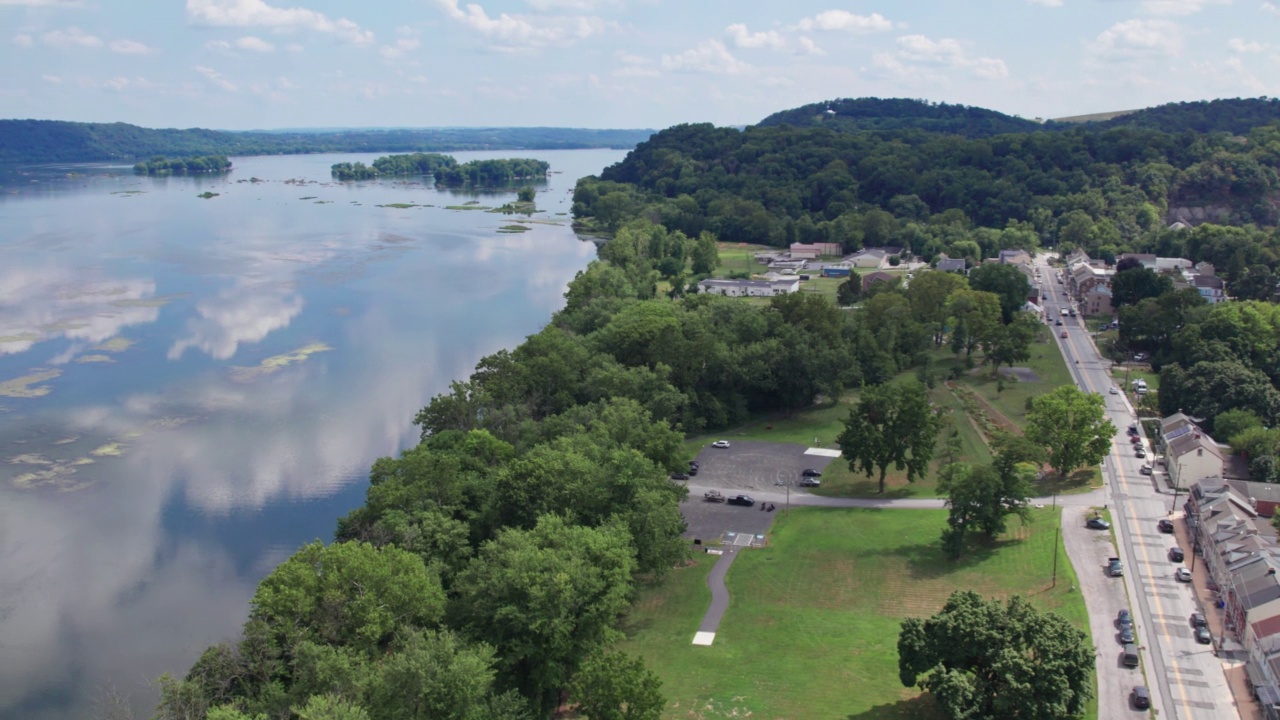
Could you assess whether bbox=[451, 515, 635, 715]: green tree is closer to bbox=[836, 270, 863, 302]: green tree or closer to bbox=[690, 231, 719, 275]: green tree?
bbox=[836, 270, 863, 302]: green tree

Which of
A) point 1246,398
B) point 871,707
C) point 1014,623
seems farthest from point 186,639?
point 1246,398

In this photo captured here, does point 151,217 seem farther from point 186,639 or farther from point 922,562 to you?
point 922,562

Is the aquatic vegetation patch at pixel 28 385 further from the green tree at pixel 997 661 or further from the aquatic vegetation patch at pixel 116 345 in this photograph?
the green tree at pixel 997 661

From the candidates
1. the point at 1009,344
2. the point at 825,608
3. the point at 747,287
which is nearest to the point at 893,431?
the point at 825,608

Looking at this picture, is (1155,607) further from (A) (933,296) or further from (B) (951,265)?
(B) (951,265)

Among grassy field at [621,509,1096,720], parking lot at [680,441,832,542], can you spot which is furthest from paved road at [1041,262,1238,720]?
parking lot at [680,441,832,542]

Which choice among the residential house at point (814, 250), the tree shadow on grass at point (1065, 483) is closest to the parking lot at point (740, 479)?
the tree shadow on grass at point (1065, 483)
